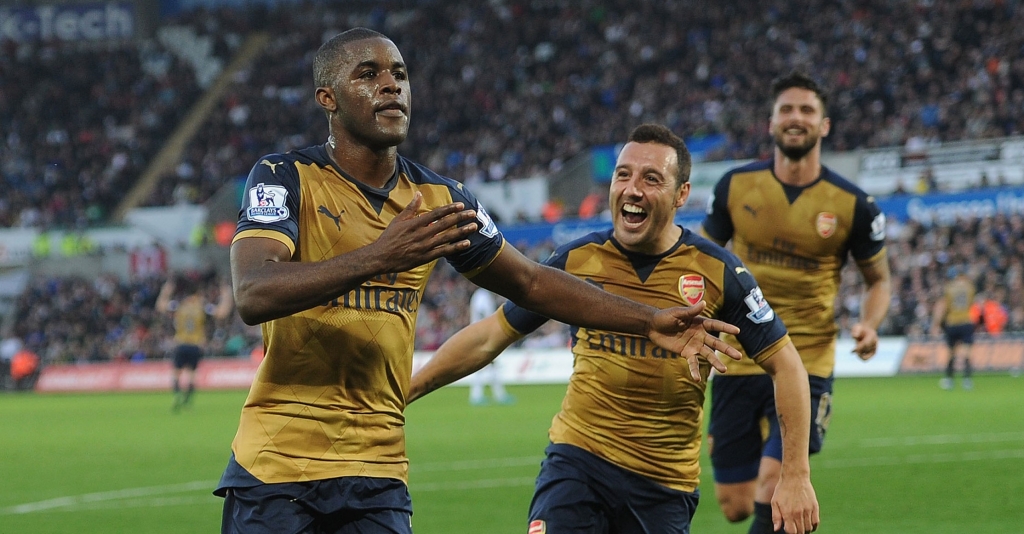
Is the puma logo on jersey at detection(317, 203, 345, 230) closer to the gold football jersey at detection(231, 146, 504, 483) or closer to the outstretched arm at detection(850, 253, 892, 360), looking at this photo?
the gold football jersey at detection(231, 146, 504, 483)

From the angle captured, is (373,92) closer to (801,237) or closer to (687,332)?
(687,332)

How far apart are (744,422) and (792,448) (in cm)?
248

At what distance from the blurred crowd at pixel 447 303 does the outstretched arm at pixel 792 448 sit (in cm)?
1742

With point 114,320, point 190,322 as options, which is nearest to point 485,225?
point 190,322

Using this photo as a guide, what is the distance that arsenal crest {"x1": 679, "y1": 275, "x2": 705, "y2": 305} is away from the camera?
18.7 ft

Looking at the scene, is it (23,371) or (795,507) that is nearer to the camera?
(795,507)

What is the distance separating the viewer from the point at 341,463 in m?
4.10

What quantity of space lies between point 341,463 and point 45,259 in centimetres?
4149

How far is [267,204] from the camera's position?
154 inches

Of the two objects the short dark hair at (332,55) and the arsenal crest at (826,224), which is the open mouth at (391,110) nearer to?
the short dark hair at (332,55)

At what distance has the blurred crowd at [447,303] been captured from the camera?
2745cm

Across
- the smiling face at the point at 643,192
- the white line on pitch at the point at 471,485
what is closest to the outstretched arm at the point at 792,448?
the smiling face at the point at 643,192

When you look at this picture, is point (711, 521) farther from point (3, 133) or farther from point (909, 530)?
point (3, 133)

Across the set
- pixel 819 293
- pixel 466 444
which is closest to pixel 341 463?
pixel 819 293
